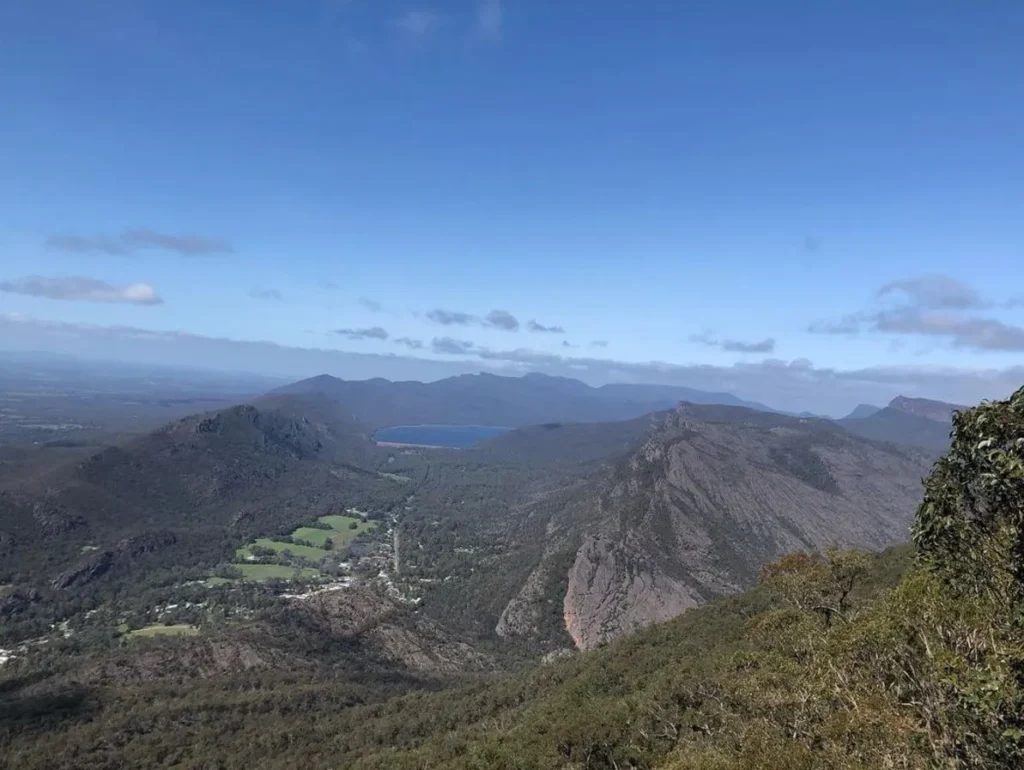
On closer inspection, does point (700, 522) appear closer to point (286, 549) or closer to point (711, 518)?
point (711, 518)

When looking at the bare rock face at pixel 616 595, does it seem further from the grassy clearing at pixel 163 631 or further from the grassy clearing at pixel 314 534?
the grassy clearing at pixel 314 534

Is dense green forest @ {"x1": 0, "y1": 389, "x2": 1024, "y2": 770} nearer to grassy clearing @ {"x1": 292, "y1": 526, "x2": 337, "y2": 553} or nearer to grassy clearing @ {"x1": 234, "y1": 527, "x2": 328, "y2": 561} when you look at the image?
grassy clearing @ {"x1": 234, "y1": 527, "x2": 328, "y2": 561}

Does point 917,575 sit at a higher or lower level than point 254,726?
higher

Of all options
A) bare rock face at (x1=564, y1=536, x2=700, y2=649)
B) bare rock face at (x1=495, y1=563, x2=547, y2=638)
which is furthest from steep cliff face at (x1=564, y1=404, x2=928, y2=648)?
bare rock face at (x1=495, y1=563, x2=547, y2=638)

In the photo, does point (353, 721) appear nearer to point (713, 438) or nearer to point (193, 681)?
point (193, 681)

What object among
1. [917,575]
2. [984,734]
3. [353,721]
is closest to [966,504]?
[917,575]

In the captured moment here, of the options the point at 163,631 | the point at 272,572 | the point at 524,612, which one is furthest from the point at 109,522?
the point at 524,612
